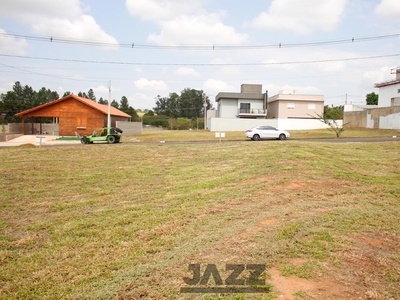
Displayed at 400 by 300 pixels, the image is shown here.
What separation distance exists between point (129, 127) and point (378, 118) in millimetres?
31788

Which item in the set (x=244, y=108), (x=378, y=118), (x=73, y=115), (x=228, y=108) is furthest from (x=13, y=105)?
(x=378, y=118)

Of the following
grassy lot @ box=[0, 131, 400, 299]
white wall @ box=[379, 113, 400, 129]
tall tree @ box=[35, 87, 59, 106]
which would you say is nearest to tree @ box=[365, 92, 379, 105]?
white wall @ box=[379, 113, 400, 129]

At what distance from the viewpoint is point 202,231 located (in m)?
4.78

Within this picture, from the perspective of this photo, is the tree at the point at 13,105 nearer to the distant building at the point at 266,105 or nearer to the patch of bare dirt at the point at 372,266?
the distant building at the point at 266,105

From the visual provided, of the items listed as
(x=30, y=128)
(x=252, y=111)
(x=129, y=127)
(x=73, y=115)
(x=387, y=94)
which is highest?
(x=387, y=94)

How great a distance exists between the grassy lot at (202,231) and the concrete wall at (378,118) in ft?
97.7

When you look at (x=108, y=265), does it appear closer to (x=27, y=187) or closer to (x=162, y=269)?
(x=162, y=269)

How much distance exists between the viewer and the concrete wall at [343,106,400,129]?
3374 cm

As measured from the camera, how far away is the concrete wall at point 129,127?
34594 mm

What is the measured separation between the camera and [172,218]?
5.52 meters

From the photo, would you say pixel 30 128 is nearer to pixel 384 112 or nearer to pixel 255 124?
pixel 255 124

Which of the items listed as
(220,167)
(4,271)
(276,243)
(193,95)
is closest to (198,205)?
(276,243)

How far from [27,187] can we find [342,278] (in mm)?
8509

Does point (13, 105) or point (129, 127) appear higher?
point (13, 105)
